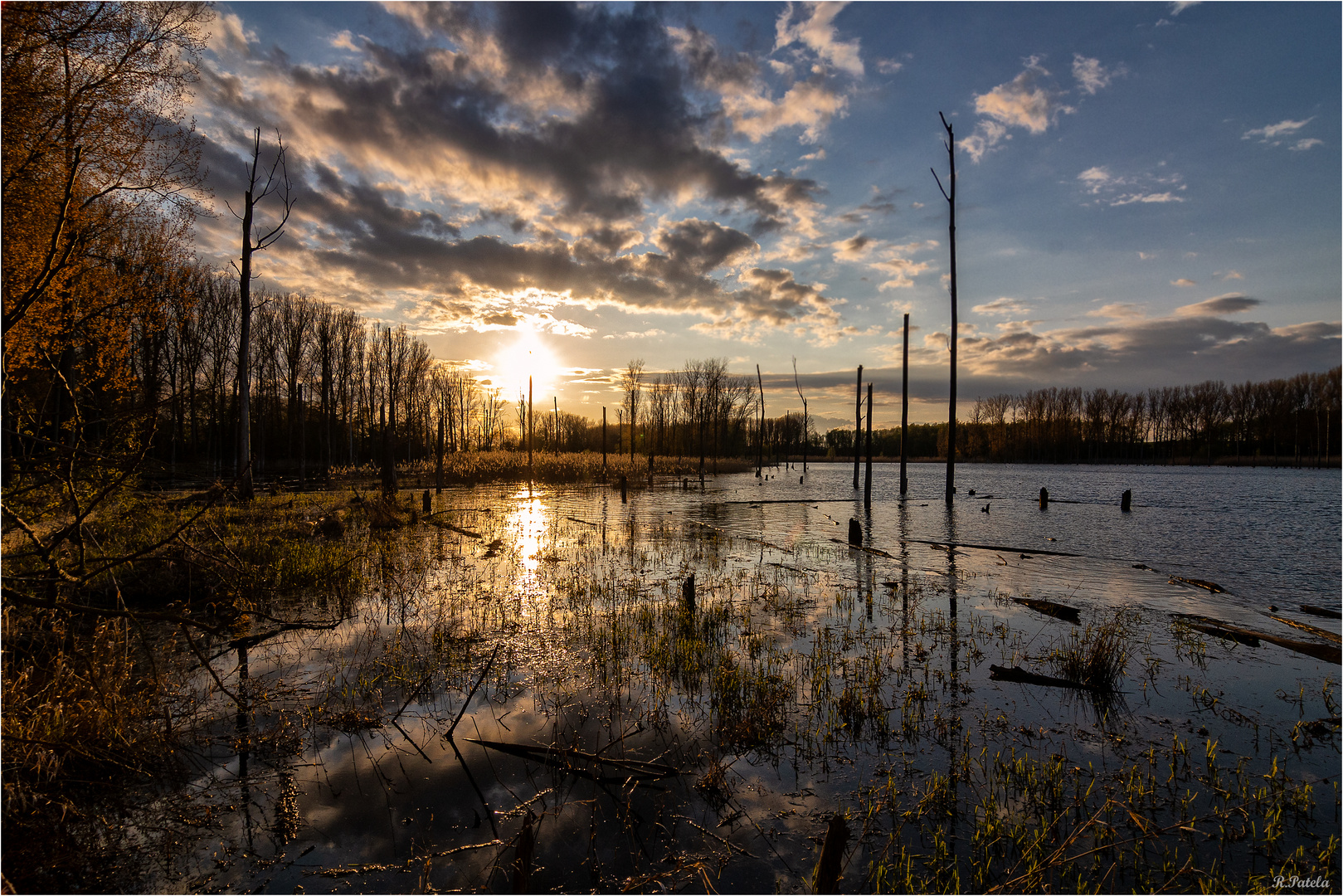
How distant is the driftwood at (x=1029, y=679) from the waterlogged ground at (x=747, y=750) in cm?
12

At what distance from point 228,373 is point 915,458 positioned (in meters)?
126

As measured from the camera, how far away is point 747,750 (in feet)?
15.8

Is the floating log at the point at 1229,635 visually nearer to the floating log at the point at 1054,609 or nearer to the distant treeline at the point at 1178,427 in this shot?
the floating log at the point at 1054,609

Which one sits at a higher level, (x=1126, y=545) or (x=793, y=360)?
(x=793, y=360)

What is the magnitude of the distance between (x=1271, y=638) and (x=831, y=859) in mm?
8657

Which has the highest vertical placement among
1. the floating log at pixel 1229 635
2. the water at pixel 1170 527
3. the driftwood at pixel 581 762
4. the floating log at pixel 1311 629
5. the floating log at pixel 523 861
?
the floating log at pixel 523 861

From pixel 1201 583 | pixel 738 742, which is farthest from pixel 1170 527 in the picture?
pixel 738 742

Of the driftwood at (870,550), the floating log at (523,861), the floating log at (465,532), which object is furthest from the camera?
the floating log at (465,532)

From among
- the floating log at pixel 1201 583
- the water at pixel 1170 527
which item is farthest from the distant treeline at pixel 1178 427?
the floating log at pixel 1201 583

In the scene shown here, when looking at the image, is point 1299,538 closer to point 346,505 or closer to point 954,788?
point 954,788

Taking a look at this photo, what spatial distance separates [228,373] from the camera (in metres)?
40.9

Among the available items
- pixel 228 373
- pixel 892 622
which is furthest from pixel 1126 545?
pixel 228 373

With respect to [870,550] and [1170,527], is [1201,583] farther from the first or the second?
[1170,527]

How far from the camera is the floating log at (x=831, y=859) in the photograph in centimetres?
288
